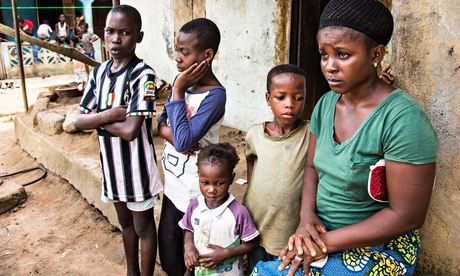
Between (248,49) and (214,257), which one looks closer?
(214,257)

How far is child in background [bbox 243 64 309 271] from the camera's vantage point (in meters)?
1.87

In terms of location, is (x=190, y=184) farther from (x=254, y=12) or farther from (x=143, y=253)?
(x=254, y=12)

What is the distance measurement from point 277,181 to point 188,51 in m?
0.77

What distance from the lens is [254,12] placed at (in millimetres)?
4816

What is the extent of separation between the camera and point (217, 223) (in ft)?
6.73

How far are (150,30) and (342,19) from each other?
226 inches

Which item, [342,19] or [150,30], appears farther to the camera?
[150,30]

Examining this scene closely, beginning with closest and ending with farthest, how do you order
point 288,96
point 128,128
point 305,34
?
point 288,96 < point 128,128 < point 305,34

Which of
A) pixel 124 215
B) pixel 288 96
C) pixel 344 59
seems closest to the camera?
pixel 344 59

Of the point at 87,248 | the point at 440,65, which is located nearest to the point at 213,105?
the point at 440,65

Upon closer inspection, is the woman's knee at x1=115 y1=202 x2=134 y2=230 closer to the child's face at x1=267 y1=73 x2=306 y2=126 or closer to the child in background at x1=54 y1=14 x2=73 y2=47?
the child's face at x1=267 y1=73 x2=306 y2=126

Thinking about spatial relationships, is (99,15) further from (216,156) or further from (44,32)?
(216,156)

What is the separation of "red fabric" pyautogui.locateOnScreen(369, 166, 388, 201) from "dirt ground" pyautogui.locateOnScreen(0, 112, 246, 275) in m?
1.90

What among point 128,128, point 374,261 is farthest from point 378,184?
point 128,128
